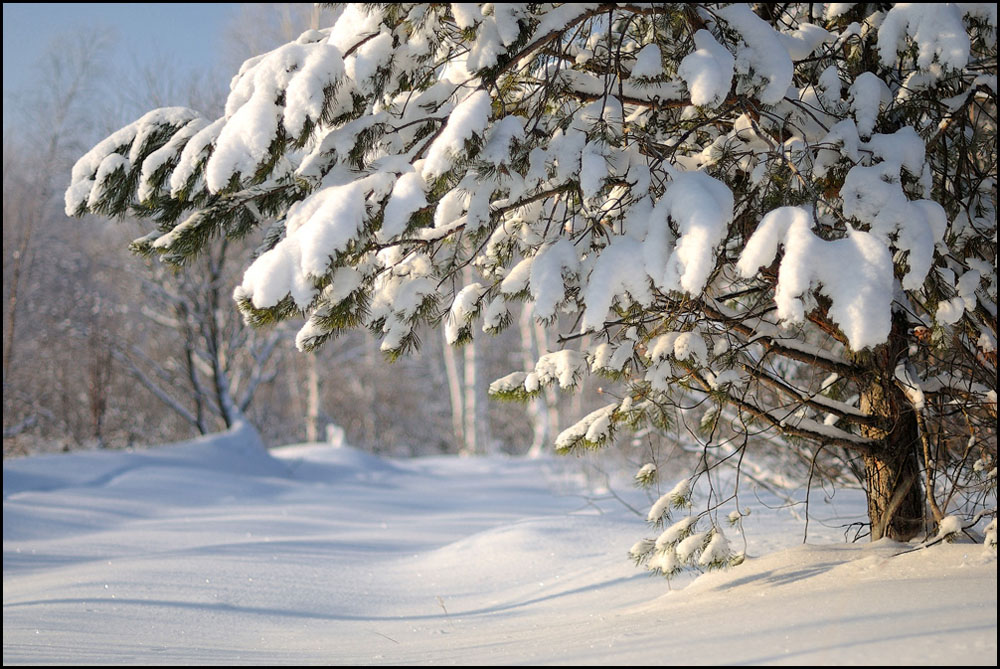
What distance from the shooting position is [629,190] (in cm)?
272

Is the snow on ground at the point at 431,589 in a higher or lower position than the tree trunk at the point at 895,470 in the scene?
lower

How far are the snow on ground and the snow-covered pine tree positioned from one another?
611 mm

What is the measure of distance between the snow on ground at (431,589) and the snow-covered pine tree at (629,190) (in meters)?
0.61

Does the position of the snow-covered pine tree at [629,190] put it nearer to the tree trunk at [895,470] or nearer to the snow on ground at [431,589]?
the tree trunk at [895,470]

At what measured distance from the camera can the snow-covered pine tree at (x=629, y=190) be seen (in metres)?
2.38

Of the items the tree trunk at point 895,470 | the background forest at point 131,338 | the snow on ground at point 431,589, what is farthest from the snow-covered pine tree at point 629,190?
the background forest at point 131,338

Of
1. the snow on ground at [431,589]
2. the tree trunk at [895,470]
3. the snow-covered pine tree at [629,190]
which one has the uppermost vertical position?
the snow-covered pine tree at [629,190]

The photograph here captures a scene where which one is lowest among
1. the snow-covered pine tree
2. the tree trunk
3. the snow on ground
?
the snow on ground

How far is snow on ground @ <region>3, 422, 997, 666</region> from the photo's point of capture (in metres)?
2.33

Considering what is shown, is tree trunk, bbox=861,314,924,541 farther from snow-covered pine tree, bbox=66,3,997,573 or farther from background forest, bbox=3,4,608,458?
background forest, bbox=3,4,608,458

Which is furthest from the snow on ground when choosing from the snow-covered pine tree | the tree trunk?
the snow-covered pine tree

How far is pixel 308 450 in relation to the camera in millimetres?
14461

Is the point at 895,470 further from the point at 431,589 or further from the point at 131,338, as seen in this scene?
the point at 131,338

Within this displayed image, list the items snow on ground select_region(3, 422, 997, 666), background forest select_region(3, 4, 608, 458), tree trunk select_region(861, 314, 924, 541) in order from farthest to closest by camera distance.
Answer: background forest select_region(3, 4, 608, 458) → tree trunk select_region(861, 314, 924, 541) → snow on ground select_region(3, 422, 997, 666)
